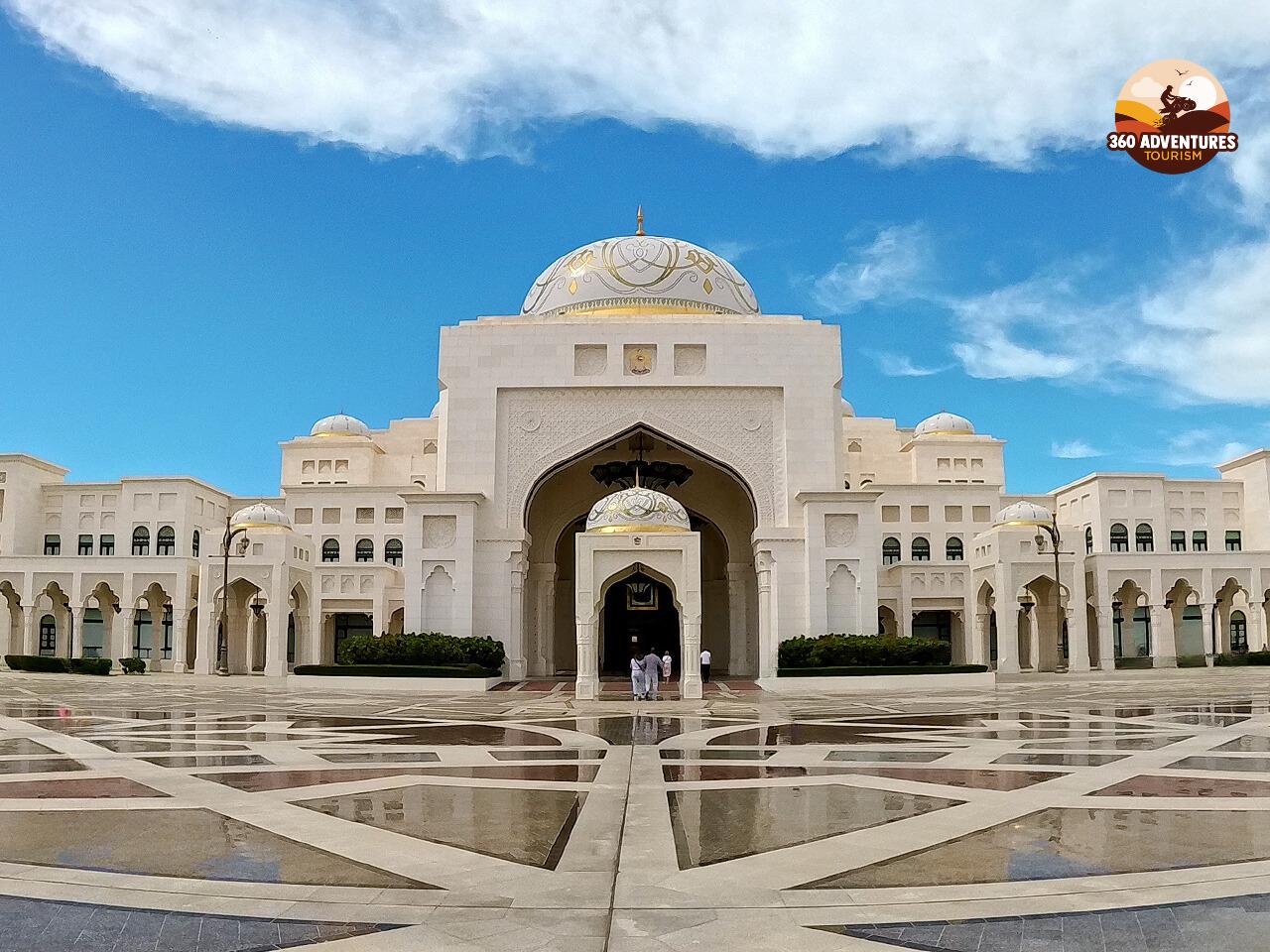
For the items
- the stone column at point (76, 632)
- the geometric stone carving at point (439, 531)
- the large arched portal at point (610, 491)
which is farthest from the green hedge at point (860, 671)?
the stone column at point (76, 632)

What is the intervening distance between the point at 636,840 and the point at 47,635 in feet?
152

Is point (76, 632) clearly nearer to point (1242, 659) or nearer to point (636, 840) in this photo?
point (636, 840)

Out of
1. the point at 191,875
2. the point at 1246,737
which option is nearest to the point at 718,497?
the point at 1246,737

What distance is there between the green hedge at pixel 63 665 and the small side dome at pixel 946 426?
103 feet

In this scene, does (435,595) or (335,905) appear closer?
(335,905)

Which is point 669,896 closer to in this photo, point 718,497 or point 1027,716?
point 1027,716

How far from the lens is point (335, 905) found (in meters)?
4.61

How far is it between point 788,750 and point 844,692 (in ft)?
43.8

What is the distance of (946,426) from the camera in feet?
152

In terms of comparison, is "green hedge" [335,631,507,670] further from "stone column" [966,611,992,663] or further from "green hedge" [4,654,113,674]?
"stone column" [966,611,992,663]

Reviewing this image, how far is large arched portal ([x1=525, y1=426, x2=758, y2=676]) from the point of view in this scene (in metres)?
33.6

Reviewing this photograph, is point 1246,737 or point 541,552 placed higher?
point 541,552

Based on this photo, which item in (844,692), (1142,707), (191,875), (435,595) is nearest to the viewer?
(191,875)

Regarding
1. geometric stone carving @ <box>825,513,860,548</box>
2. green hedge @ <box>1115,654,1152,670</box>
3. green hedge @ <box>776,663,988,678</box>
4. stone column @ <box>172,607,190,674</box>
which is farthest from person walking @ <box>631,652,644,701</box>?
green hedge @ <box>1115,654,1152,670</box>
